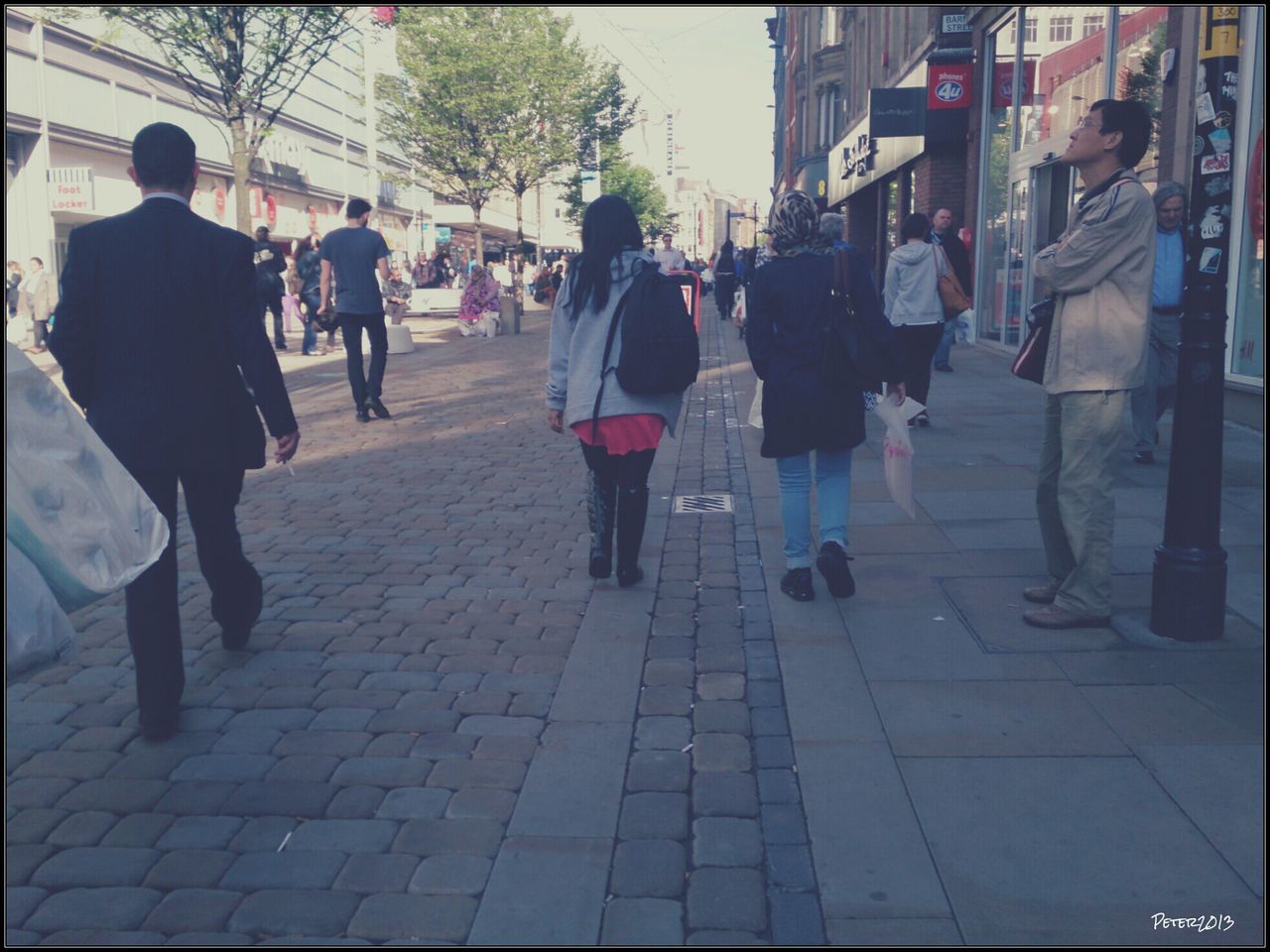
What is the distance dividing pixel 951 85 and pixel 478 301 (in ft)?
35.9

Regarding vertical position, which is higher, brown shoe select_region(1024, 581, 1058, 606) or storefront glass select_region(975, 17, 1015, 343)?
storefront glass select_region(975, 17, 1015, 343)

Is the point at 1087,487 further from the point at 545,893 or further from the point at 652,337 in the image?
the point at 545,893

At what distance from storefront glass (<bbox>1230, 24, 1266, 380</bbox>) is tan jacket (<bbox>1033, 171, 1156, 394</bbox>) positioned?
585cm

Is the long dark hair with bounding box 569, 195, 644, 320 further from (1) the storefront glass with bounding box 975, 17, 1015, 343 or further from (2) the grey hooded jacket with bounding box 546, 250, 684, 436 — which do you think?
(1) the storefront glass with bounding box 975, 17, 1015, 343

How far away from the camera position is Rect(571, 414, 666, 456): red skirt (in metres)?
5.75

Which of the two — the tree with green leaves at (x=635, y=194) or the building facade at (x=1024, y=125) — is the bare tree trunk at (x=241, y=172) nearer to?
the building facade at (x=1024, y=125)

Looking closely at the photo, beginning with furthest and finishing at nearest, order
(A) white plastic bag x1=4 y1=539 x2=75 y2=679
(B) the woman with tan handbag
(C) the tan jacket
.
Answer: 1. (B) the woman with tan handbag
2. (C) the tan jacket
3. (A) white plastic bag x1=4 y1=539 x2=75 y2=679

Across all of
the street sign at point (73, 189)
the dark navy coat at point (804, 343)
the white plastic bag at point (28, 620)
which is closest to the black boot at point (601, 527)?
the dark navy coat at point (804, 343)

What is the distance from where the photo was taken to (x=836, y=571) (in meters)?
5.70

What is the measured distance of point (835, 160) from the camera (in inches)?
1575

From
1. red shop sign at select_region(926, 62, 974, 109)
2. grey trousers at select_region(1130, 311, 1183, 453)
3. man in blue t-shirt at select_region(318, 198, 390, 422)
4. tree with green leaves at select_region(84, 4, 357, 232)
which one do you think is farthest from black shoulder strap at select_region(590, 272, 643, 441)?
red shop sign at select_region(926, 62, 974, 109)

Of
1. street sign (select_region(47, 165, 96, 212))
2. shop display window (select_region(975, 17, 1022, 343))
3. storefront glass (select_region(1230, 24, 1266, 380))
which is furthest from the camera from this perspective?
street sign (select_region(47, 165, 96, 212))

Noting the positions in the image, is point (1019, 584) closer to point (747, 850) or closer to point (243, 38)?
point (747, 850)

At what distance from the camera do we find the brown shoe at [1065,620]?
A: 517 centimetres
